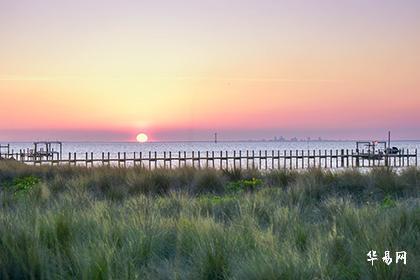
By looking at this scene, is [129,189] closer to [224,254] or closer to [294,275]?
[224,254]

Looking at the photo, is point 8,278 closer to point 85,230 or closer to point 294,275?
point 85,230

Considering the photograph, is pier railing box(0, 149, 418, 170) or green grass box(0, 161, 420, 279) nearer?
green grass box(0, 161, 420, 279)

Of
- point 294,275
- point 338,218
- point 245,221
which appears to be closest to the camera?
point 294,275

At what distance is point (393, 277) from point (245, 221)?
8.45 feet

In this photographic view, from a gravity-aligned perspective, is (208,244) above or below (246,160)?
above

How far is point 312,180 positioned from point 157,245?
8199mm

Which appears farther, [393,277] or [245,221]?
[245,221]

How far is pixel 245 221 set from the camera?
23.5 feet

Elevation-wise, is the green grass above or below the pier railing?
above

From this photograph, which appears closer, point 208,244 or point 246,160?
point 208,244

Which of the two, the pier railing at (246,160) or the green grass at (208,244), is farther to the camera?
the pier railing at (246,160)

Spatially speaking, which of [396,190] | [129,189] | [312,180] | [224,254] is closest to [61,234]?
[224,254]

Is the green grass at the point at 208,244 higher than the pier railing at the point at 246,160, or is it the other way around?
the green grass at the point at 208,244

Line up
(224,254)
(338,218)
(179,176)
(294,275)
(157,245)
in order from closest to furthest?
(294,275), (224,254), (157,245), (338,218), (179,176)
